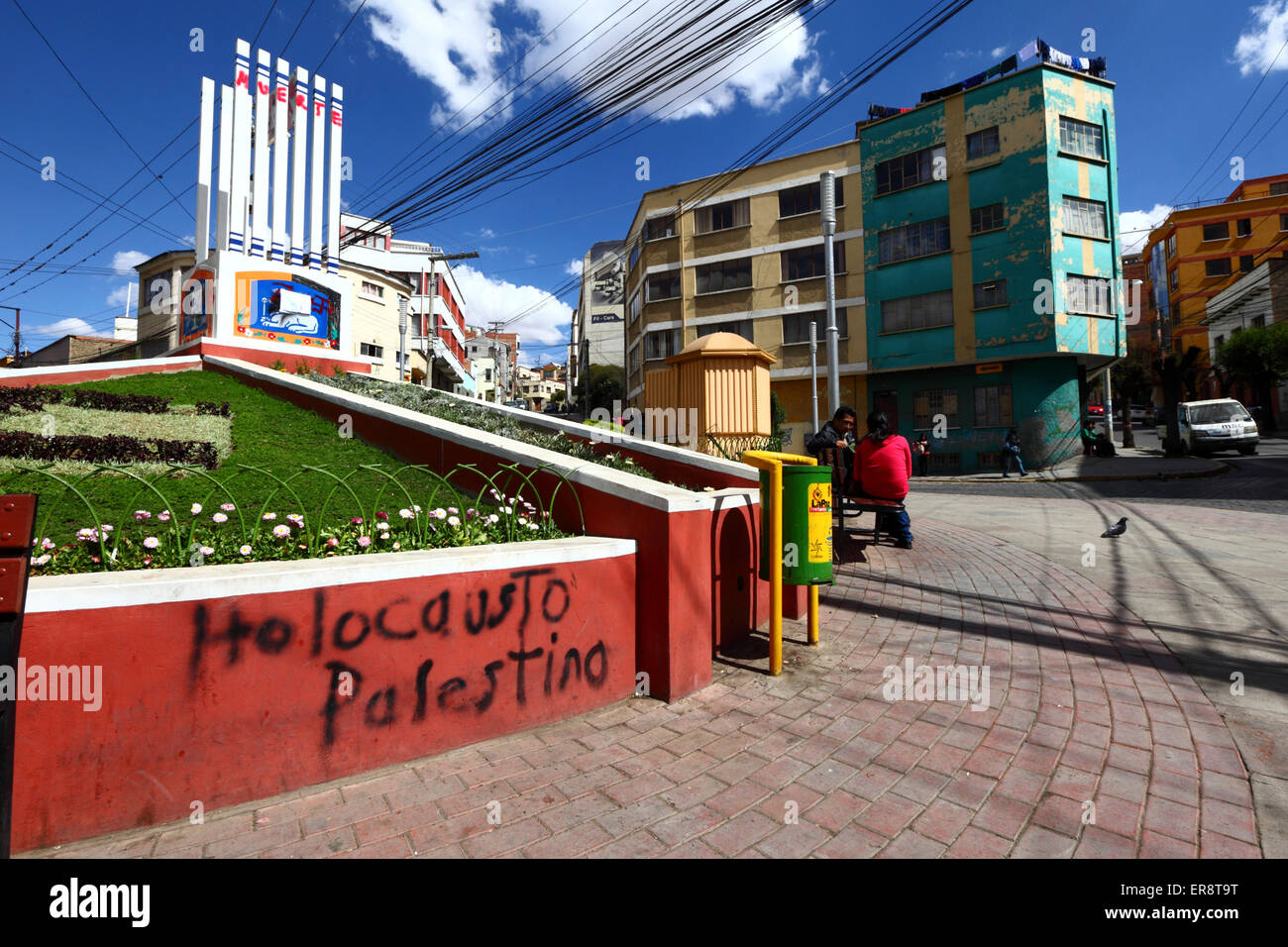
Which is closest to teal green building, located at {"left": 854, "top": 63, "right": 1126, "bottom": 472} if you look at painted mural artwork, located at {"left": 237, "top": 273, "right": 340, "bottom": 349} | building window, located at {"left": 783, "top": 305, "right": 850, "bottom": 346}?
building window, located at {"left": 783, "top": 305, "right": 850, "bottom": 346}

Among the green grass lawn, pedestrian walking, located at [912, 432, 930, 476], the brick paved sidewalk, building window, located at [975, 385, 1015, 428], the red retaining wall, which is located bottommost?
the brick paved sidewalk

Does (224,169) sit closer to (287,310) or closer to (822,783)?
(287,310)

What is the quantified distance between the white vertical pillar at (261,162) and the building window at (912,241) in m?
23.8

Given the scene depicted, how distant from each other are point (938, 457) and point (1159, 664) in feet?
77.5

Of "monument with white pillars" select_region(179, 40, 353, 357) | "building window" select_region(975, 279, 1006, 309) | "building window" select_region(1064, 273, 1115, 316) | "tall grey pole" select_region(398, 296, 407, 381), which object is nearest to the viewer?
"monument with white pillars" select_region(179, 40, 353, 357)

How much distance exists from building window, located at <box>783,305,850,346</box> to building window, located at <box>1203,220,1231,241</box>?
124 ft

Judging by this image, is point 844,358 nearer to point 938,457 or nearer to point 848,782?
point 938,457

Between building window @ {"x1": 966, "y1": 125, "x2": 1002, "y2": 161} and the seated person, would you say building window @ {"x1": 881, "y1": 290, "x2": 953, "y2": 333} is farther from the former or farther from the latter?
the seated person

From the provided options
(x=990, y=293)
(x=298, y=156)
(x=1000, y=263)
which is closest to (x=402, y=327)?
(x=298, y=156)

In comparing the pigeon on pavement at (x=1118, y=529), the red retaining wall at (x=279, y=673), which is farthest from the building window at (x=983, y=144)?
the red retaining wall at (x=279, y=673)

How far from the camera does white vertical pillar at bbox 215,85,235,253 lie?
16.5m

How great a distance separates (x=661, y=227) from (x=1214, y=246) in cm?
4309

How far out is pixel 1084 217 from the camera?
2370cm
